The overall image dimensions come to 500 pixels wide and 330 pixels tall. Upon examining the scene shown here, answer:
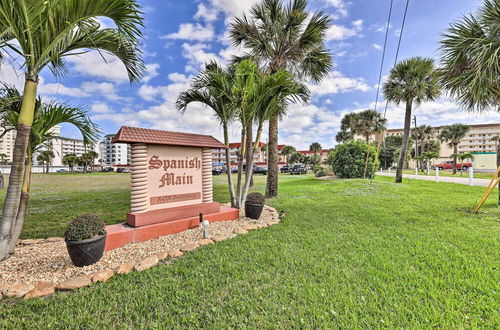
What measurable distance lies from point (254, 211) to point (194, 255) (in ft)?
7.84

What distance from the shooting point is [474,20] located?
6.07 meters

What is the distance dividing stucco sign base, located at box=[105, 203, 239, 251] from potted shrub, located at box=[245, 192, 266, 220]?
89 centimetres

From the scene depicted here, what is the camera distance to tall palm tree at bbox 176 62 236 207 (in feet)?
16.9

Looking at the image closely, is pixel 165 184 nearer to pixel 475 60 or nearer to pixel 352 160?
pixel 475 60

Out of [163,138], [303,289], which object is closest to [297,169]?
[163,138]

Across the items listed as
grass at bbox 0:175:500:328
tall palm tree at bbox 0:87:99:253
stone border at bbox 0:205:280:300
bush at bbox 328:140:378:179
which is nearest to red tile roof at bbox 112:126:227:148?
tall palm tree at bbox 0:87:99:253

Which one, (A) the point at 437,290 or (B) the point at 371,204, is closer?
(A) the point at 437,290

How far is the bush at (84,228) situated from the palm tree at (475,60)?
27.7 ft

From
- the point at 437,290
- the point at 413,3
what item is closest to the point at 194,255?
the point at 437,290

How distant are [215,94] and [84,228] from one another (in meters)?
3.82

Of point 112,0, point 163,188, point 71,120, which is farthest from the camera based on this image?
point 163,188

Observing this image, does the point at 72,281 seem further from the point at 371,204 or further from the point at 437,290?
the point at 371,204

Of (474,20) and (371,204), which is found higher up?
(474,20)

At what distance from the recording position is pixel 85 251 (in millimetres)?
2961
